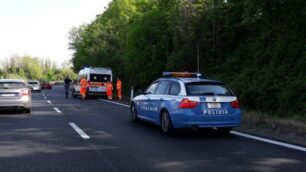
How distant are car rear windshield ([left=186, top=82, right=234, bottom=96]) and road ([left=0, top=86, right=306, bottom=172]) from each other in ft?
3.48

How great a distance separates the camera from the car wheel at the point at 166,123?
11000 mm

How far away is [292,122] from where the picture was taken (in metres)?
13.1

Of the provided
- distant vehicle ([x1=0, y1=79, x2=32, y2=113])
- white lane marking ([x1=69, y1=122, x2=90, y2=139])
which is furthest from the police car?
distant vehicle ([x1=0, y1=79, x2=32, y2=113])

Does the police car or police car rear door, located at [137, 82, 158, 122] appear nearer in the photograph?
the police car

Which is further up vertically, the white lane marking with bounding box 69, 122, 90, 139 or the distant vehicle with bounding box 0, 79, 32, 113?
the distant vehicle with bounding box 0, 79, 32, 113

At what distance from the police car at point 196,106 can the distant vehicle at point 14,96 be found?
301 inches

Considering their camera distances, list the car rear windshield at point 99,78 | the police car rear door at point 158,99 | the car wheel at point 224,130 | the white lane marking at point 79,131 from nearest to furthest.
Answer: the white lane marking at point 79,131 < the car wheel at point 224,130 < the police car rear door at point 158,99 < the car rear windshield at point 99,78

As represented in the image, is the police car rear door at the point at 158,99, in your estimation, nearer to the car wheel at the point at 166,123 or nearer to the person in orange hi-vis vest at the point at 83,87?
the car wheel at the point at 166,123

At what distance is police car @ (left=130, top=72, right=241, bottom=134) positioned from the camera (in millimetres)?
10609

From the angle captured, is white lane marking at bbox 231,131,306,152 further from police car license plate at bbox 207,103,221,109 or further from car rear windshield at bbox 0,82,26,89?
car rear windshield at bbox 0,82,26,89

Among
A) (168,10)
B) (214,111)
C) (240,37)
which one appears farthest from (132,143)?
(168,10)

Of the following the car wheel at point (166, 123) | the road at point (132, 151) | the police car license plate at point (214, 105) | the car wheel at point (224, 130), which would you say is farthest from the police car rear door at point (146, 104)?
the police car license plate at point (214, 105)

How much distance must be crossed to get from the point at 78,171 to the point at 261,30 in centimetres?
2134

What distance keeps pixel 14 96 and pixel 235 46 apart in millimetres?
15747
